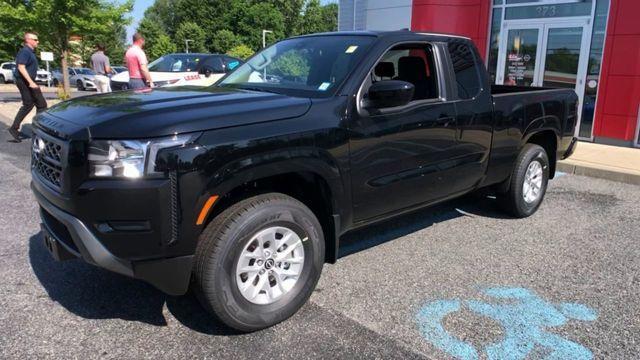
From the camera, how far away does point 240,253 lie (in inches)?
116

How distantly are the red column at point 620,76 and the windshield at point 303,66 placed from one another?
776cm

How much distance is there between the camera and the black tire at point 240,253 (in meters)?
2.86

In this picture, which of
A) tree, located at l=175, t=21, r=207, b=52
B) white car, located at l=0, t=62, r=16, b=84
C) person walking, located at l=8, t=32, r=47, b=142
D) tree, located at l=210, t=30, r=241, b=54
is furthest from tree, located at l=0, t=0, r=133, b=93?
tree, located at l=175, t=21, r=207, b=52

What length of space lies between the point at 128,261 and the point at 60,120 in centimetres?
97

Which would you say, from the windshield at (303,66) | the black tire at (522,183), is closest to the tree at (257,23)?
the black tire at (522,183)

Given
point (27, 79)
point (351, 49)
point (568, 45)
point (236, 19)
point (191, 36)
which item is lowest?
point (27, 79)

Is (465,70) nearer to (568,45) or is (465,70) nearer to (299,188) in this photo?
(299,188)

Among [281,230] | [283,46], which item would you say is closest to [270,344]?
[281,230]

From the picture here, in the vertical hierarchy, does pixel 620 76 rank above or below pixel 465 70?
below

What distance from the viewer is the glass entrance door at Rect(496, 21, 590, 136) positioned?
10250 mm

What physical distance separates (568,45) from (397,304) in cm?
896

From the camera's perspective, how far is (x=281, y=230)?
3119 mm

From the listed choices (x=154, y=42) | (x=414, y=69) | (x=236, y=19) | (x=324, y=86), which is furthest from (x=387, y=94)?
(x=236, y=19)

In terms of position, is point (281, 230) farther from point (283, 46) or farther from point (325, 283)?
point (283, 46)
